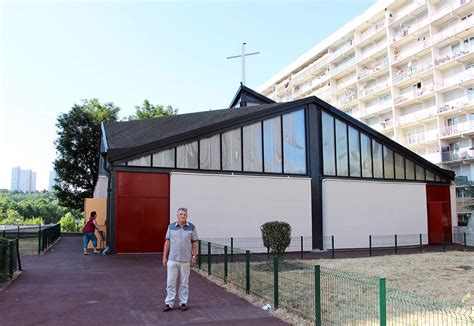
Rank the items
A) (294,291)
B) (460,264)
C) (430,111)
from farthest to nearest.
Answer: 1. (430,111)
2. (460,264)
3. (294,291)

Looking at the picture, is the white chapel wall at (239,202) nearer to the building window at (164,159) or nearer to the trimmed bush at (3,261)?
the building window at (164,159)

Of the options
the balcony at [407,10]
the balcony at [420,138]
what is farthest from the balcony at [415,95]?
the balcony at [407,10]

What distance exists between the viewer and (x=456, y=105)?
1735 inches

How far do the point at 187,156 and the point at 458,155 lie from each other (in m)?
34.0

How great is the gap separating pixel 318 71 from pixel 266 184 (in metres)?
55.8

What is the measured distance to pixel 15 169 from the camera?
198 meters

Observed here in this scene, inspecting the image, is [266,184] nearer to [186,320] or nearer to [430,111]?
[186,320]

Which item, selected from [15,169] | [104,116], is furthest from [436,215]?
[15,169]

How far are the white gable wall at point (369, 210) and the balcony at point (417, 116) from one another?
79.6 ft

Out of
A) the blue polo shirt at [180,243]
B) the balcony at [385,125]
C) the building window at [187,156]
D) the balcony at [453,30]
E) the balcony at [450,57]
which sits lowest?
the blue polo shirt at [180,243]

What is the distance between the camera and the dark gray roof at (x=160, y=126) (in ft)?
72.9

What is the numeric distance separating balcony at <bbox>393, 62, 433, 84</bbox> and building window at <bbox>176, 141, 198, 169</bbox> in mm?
36886

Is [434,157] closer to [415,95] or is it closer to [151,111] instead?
[415,95]

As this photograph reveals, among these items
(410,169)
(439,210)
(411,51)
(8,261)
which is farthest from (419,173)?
(411,51)
